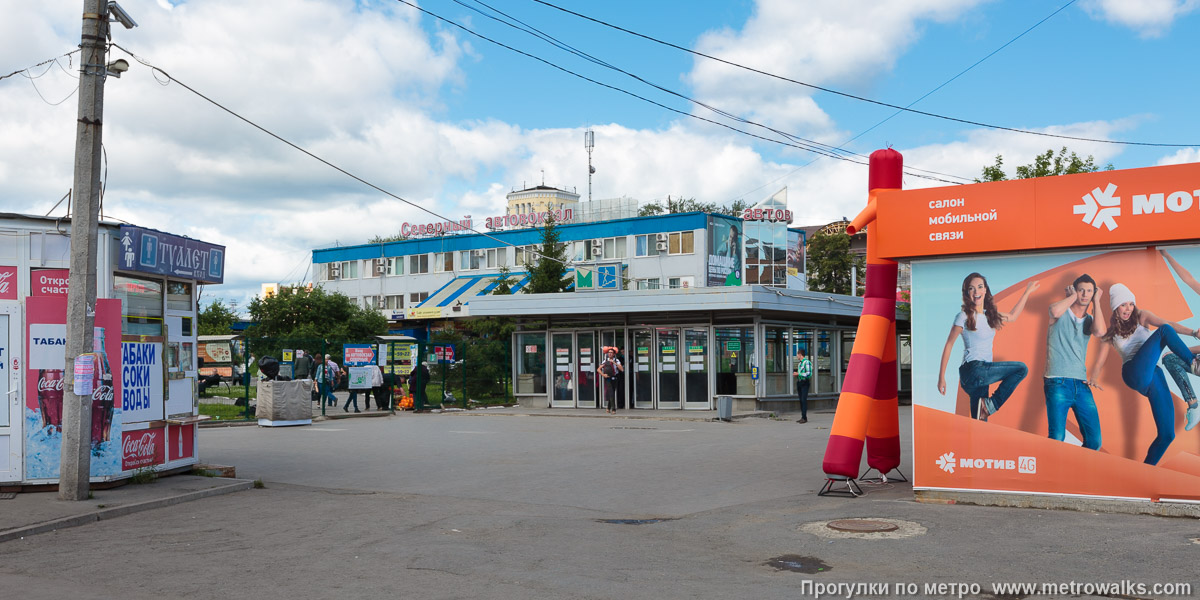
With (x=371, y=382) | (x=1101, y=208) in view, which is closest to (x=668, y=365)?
(x=371, y=382)

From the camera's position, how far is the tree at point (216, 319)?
69.3m

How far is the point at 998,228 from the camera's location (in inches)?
414

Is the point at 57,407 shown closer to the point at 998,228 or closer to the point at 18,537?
the point at 18,537

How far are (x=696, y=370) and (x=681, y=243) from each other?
1324 inches

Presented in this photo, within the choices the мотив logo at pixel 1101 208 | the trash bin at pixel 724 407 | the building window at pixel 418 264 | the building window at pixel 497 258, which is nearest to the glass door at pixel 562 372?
the trash bin at pixel 724 407

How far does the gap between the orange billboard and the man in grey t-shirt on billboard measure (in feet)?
1.93

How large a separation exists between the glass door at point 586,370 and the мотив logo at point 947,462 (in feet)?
62.9

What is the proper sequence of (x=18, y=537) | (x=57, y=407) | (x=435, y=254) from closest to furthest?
1. (x=18, y=537)
2. (x=57, y=407)
3. (x=435, y=254)

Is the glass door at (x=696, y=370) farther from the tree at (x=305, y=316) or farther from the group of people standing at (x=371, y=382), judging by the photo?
the tree at (x=305, y=316)

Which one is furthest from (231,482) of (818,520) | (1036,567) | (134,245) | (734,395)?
(734,395)

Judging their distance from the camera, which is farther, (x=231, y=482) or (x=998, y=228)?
(x=231, y=482)

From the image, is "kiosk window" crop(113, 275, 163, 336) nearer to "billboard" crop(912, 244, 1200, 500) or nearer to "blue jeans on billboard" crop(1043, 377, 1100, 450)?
"billboard" crop(912, 244, 1200, 500)

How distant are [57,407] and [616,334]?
62.7 feet

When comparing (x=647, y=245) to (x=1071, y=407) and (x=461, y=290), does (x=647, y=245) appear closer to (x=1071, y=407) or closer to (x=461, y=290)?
(x=461, y=290)
